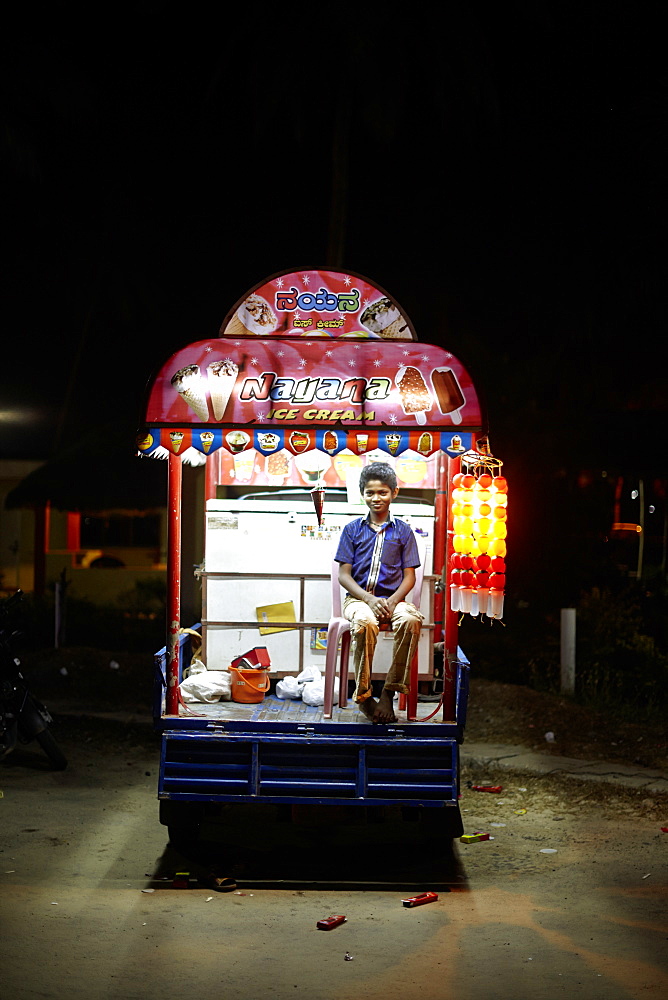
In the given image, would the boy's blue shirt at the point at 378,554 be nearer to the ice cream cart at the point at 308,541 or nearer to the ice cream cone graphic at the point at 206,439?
the ice cream cart at the point at 308,541

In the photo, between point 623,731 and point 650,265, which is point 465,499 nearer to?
point 623,731

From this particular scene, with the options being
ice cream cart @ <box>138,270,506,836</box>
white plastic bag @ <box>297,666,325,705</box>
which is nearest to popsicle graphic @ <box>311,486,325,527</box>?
ice cream cart @ <box>138,270,506,836</box>

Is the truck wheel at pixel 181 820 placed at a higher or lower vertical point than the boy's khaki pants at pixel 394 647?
lower

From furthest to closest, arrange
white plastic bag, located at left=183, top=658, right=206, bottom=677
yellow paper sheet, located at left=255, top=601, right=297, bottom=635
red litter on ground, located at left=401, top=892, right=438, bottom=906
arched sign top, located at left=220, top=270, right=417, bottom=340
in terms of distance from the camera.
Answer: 1. yellow paper sheet, located at left=255, top=601, right=297, bottom=635
2. white plastic bag, located at left=183, top=658, right=206, bottom=677
3. arched sign top, located at left=220, top=270, right=417, bottom=340
4. red litter on ground, located at left=401, top=892, right=438, bottom=906

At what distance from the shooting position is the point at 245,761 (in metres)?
6.54

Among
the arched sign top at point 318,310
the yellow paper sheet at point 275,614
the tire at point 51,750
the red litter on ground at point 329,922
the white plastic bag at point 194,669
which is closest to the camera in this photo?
the red litter on ground at point 329,922

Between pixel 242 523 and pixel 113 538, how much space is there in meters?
21.4

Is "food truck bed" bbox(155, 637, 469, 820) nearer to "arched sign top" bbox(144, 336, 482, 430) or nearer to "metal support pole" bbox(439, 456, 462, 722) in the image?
"metal support pole" bbox(439, 456, 462, 722)

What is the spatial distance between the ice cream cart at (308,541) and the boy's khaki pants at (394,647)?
0.26 meters

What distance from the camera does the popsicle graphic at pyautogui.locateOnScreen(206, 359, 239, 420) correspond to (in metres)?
6.87

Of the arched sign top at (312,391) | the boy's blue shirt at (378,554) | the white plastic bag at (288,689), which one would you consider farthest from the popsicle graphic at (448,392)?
the white plastic bag at (288,689)

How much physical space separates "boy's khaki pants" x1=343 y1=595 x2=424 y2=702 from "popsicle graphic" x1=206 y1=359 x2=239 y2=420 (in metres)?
1.66

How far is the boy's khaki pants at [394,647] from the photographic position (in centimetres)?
671

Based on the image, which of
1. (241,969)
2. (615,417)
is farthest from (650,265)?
(241,969)
